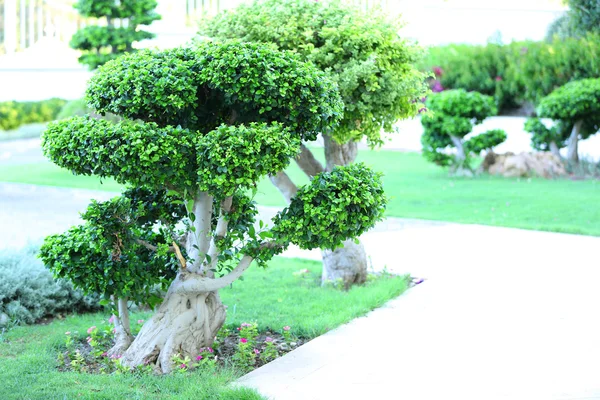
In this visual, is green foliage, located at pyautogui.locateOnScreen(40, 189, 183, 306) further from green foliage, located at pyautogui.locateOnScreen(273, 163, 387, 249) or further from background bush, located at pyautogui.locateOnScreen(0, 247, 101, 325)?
background bush, located at pyautogui.locateOnScreen(0, 247, 101, 325)

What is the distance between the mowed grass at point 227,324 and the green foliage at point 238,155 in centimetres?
108

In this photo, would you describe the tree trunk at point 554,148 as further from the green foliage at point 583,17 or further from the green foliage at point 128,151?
the green foliage at point 128,151

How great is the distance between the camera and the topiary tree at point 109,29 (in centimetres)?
1380

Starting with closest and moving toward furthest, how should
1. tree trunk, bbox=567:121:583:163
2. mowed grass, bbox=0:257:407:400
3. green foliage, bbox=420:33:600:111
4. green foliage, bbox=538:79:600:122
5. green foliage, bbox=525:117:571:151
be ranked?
mowed grass, bbox=0:257:407:400 → green foliage, bbox=538:79:600:122 → tree trunk, bbox=567:121:583:163 → green foliage, bbox=525:117:571:151 → green foliage, bbox=420:33:600:111

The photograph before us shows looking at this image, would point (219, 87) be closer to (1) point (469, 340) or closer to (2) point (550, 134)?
(1) point (469, 340)

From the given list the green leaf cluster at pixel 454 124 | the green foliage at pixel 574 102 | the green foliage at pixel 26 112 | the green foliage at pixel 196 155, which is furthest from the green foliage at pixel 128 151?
the green foliage at pixel 26 112

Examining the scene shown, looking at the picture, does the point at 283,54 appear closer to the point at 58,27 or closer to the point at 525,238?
the point at 525,238

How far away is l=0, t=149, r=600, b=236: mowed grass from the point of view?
10.2 meters

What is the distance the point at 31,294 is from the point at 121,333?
134cm

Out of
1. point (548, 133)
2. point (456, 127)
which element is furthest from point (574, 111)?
point (456, 127)

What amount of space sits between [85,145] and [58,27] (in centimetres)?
1616

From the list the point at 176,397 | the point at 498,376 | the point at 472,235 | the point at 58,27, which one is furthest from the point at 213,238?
the point at 58,27

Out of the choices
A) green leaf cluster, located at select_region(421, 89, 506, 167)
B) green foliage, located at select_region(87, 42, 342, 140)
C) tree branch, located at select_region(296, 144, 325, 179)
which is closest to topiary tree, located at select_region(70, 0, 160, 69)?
green leaf cluster, located at select_region(421, 89, 506, 167)

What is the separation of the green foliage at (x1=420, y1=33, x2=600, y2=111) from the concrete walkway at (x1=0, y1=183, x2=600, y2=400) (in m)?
8.14
